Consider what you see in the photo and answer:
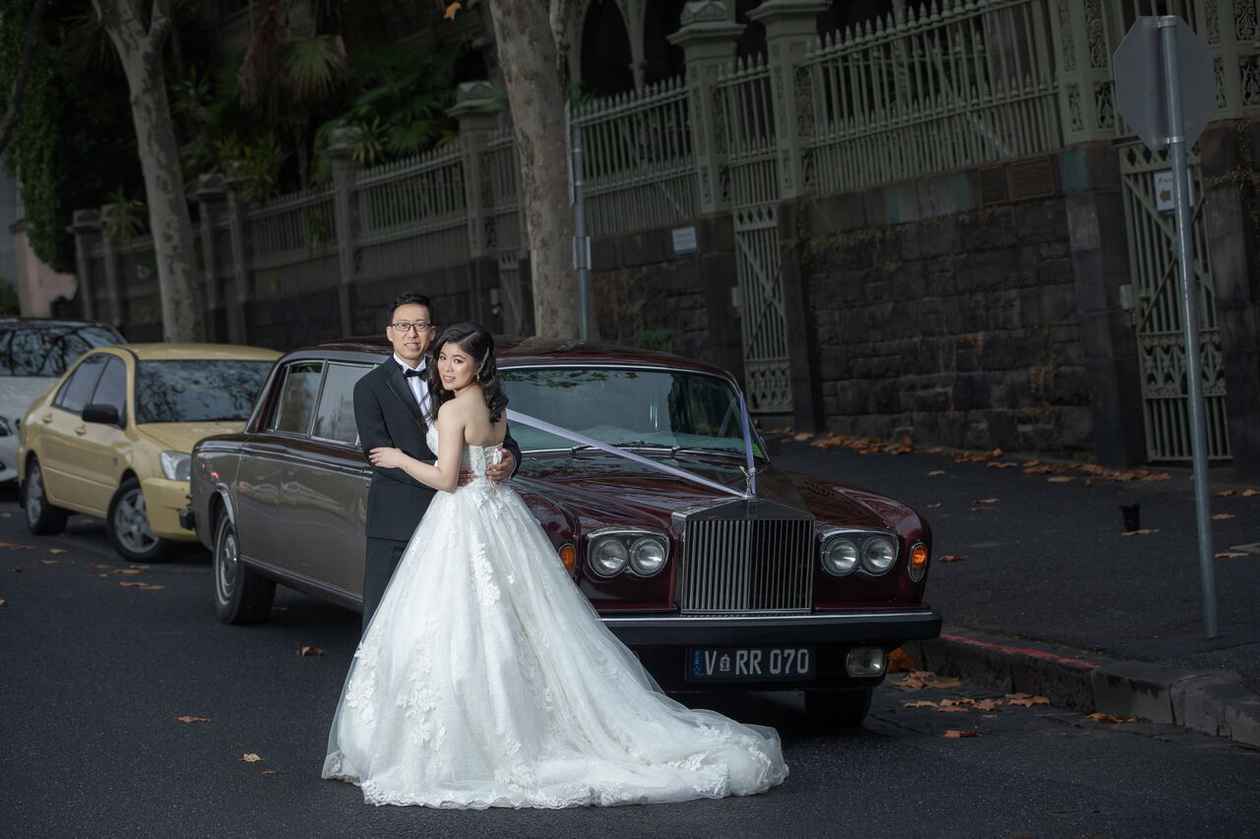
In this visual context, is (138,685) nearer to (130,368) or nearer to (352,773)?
(352,773)

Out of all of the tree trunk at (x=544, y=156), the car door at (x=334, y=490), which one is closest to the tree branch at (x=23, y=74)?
the tree trunk at (x=544, y=156)

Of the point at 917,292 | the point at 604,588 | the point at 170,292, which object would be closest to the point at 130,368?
the point at 917,292

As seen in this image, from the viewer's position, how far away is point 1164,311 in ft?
46.9

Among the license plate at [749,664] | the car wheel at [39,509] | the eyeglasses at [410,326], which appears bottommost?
the license plate at [749,664]

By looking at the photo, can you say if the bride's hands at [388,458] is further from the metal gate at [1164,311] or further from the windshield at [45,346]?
the windshield at [45,346]

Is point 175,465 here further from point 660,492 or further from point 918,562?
point 918,562

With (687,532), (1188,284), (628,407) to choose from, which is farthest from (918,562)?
(1188,284)

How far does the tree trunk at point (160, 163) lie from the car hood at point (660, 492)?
17010mm

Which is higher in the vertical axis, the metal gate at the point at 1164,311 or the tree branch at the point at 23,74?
the tree branch at the point at 23,74

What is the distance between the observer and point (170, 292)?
968 inches

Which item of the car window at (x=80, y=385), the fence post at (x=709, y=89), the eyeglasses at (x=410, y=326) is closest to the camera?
the eyeglasses at (x=410, y=326)

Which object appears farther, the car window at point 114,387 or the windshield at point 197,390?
the car window at point 114,387

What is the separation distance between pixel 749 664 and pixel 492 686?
1.18 metres

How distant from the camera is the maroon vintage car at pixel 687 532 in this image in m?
7.36
